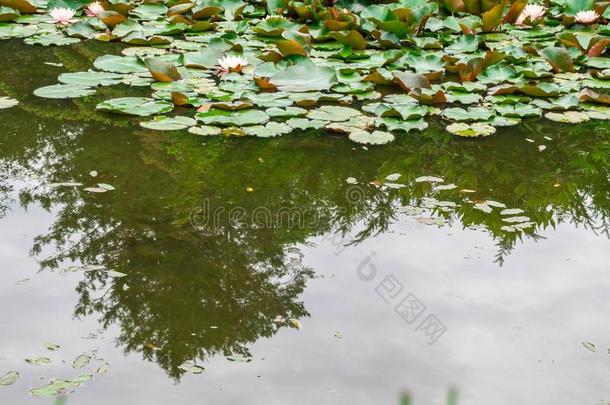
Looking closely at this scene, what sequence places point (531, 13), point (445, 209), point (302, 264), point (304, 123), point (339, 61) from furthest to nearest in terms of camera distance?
point (531, 13) → point (339, 61) → point (304, 123) → point (445, 209) → point (302, 264)

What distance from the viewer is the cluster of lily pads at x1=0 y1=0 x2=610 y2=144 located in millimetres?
4207

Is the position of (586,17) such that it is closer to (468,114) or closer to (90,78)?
(468,114)

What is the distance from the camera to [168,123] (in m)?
4.01

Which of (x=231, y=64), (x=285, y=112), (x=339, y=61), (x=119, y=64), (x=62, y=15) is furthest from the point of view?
(x=62, y=15)

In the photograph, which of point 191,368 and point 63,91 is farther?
point 63,91

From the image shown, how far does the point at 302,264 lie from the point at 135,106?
1732 mm

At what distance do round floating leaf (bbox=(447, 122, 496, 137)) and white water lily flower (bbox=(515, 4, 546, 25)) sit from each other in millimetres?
2312

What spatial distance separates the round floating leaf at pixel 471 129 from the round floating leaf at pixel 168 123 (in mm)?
1301

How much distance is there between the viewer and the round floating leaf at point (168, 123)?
3.97 metres

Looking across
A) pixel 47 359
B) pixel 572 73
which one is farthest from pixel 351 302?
pixel 572 73

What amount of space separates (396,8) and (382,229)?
310 centimetres

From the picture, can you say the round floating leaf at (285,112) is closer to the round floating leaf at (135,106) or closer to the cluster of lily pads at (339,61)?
the cluster of lily pads at (339,61)

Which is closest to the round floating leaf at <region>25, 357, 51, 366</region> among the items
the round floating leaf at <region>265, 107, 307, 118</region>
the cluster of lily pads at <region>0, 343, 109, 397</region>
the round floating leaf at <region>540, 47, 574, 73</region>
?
the cluster of lily pads at <region>0, 343, 109, 397</region>

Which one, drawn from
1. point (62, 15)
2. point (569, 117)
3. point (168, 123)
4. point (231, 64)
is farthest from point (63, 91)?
point (569, 117)
